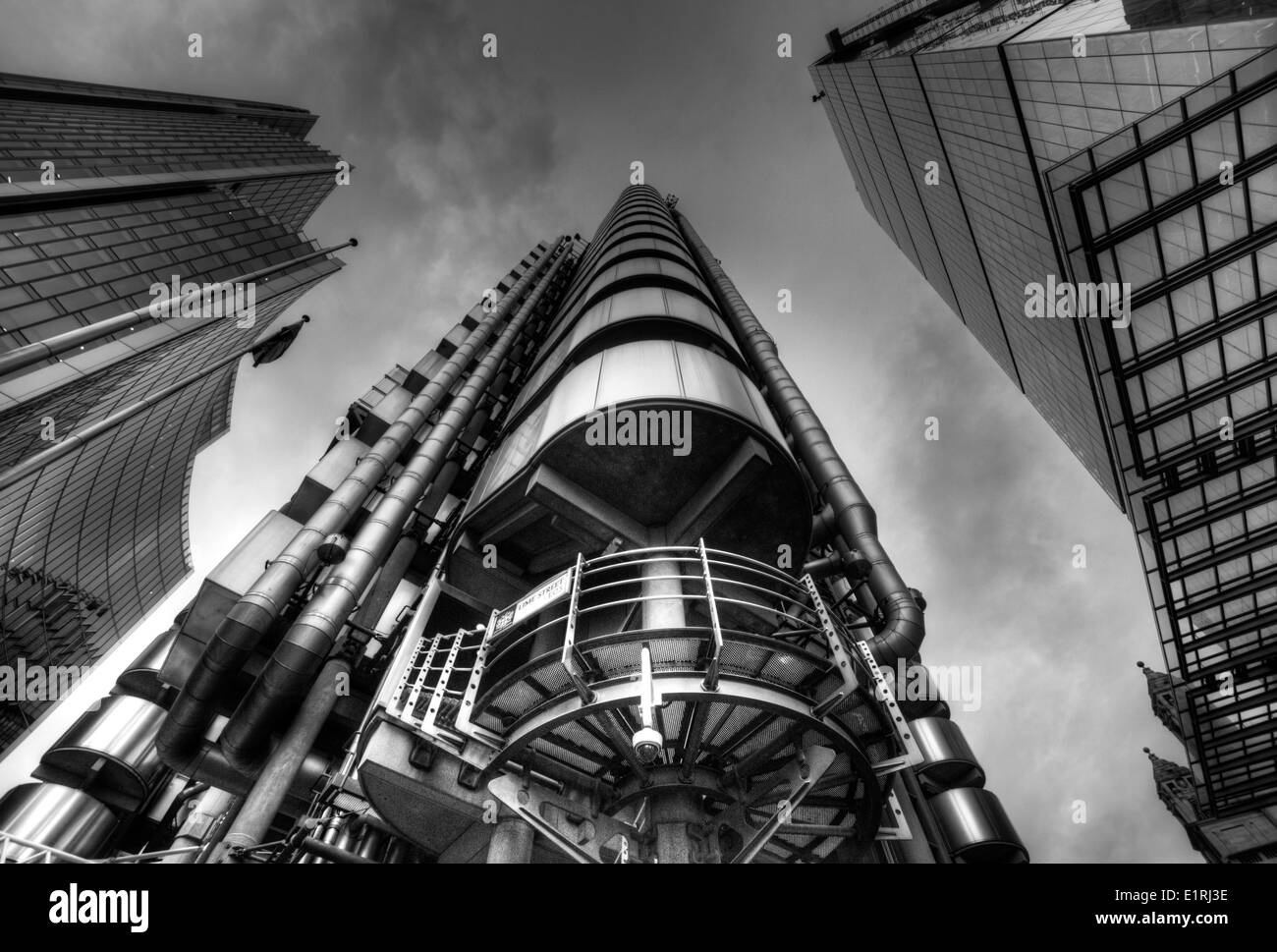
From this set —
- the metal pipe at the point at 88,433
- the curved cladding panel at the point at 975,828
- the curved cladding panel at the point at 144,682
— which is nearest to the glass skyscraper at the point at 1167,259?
the curved cladding panel at the point at 975,828

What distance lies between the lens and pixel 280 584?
12.4 m

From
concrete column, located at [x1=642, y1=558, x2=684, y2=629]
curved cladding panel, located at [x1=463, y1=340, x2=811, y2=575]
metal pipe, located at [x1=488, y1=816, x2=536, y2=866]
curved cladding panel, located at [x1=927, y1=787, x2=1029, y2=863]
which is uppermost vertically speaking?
curved cladding panel, located at [x1=463, y1=340, x2=811, y2=575]

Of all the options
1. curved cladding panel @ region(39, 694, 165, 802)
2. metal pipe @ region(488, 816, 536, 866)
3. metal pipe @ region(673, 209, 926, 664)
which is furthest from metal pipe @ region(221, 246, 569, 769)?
metal pipe @ region(673, 209, 926, 664)

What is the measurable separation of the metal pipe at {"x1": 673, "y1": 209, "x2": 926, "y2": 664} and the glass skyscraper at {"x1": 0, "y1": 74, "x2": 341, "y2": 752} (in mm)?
27243

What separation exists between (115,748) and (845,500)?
64.4 feet

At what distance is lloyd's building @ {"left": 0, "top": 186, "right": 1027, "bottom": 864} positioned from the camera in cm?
797

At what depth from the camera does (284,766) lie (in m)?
11.3

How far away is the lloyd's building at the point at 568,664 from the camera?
314 inches

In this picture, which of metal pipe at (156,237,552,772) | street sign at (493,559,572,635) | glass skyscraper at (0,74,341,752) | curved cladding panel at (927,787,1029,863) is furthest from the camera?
glass skyscraper at (0,74,341,752)

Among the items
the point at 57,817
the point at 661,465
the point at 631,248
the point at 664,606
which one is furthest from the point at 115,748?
the point at 631,248

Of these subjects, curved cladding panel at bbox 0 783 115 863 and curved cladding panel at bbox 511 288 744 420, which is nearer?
curved cladding panel at bbox 0 783 115 863

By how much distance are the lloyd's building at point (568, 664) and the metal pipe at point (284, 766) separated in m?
0.05

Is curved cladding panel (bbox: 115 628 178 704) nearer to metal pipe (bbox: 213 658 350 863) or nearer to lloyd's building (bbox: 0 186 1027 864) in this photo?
lloyd's building (bbox: 0 186 1027 864)

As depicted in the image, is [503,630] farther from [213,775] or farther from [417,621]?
[213,775]
